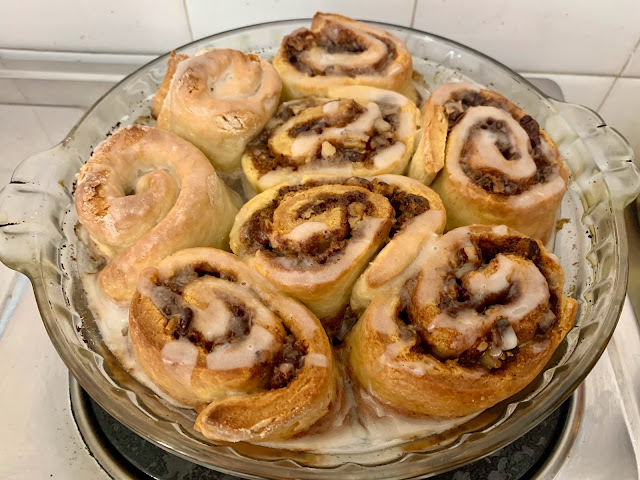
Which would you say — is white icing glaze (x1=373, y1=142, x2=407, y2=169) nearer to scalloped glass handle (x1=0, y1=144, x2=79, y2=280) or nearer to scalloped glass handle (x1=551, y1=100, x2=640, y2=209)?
scalloped glass handle (x1=551, y1=100, x2=640, y2=209)

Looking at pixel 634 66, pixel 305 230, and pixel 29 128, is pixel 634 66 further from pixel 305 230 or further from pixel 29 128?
pixel 29 128

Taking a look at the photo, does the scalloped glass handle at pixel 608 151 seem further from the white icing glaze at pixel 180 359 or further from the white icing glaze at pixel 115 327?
the white icing glaze at pixel 115 327

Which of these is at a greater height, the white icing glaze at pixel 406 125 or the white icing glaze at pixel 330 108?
the white icing glaze at pixel 330 108

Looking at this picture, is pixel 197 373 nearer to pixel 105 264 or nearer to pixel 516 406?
pixel 105 264

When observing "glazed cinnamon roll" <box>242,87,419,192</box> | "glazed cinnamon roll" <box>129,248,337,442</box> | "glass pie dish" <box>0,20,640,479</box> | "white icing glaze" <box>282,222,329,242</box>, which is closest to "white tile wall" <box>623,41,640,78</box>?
"glass pie dish" <box>0,20,640,479</box>

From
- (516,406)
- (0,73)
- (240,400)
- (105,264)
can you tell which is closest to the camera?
(240,400)

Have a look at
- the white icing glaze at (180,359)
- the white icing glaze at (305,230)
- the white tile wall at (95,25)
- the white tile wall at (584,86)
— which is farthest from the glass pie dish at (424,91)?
the white tile wall at (584,86)

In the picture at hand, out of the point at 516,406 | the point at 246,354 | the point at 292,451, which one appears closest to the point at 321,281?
the point at 246,354
